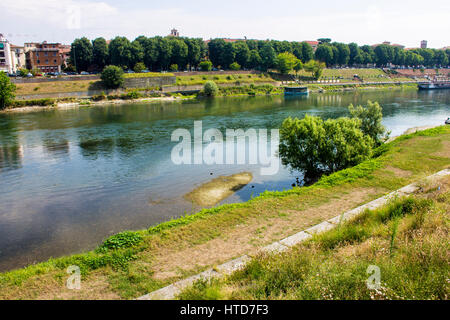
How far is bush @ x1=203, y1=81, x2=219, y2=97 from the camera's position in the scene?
80550 mm

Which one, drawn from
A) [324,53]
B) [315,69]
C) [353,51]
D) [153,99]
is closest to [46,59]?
[153,99]

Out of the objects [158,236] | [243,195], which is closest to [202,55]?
[243,195]

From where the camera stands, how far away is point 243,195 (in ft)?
63.5

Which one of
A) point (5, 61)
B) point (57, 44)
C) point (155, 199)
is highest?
point (57, 44)

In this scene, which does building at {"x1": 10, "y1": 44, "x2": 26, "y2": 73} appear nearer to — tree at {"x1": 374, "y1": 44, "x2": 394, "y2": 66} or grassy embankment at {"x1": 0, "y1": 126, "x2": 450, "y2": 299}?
grassy embankment at {"x1": 0, "y1": 126, "x2": 450, "y2": 299}

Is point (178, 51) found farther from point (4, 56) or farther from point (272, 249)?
point (272, 249)

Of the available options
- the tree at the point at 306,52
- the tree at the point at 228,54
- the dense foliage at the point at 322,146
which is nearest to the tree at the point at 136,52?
the tree at the point at 228,54

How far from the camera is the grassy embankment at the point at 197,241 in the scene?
8531mm

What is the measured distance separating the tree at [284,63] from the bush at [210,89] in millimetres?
28604

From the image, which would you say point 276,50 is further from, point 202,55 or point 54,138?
point 54,138

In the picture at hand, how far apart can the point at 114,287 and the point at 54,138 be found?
3234 cm

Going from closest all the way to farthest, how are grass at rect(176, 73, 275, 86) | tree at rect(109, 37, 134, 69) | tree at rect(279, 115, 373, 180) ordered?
tree at rect(279, 115, 373, 180) → tree at rect(109, 37, 134, 69) → grass at rect(176, 73, 275, 86)

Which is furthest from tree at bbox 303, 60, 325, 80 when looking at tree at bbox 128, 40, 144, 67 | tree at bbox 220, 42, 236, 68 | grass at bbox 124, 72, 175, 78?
tree at bbox 128, 40, 144, 67

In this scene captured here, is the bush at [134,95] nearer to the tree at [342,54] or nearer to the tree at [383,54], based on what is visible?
the tree at [342,54]
